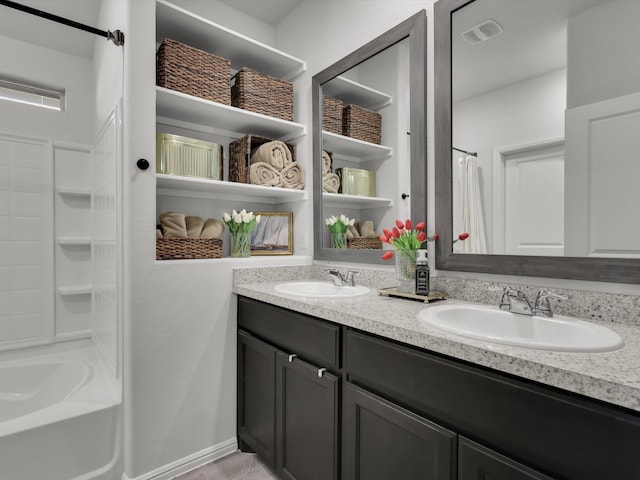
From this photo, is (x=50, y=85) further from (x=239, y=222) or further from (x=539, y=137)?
(x=539, y=137)

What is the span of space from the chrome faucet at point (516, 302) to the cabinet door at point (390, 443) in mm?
496

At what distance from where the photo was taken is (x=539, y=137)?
1.28 meters

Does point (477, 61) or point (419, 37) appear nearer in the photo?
point (477, 61)

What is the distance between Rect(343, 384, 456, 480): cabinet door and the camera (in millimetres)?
966

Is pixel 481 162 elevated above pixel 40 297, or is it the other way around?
pixel 481 162

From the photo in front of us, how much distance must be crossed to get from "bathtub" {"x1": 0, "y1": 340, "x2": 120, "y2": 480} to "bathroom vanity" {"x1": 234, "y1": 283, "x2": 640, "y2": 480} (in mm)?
721

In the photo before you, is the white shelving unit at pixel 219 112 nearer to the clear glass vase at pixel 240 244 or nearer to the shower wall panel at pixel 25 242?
the clear glass vase at pixel 240 244

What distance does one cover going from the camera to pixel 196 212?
7.27ft

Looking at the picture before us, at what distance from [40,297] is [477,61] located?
120 inches

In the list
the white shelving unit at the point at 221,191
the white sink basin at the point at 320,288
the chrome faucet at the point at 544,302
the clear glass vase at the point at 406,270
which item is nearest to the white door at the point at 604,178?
the chrome faucet at the point at 544,302

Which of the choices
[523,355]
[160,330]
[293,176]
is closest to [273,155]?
[293,176]

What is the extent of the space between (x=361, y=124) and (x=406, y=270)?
2.96 ft

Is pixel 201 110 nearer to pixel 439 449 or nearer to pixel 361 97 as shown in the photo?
pixel 361 97

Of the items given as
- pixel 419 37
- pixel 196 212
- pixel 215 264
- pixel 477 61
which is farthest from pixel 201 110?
pixel 477 61
